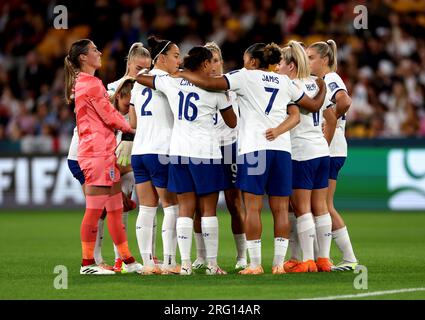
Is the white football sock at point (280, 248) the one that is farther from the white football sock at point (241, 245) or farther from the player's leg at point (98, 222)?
the player's leg at point (98, 222)

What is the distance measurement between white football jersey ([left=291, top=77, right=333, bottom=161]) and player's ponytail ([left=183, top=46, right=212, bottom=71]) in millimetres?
1039

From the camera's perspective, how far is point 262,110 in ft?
33.4

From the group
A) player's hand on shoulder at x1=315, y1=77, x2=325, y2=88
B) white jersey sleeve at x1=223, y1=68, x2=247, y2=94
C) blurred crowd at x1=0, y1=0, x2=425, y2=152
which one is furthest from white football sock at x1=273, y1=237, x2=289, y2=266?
blurred crowd at x1=0, y1=0, x2=425, y2=152

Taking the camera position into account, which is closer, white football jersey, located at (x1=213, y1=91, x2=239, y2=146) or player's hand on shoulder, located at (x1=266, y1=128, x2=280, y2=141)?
player's hand on shoulder, located at (x1=266, y1=128, x2=280, y2=141)

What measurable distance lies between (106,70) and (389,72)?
6348 millimetres

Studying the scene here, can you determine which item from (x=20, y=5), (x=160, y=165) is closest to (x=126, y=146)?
(x=160, y=165)

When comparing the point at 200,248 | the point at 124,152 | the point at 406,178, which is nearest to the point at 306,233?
the point at 200,248

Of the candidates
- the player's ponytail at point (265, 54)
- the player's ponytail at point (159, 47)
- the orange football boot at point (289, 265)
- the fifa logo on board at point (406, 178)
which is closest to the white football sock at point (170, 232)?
the orange football boot at point (289, 265)

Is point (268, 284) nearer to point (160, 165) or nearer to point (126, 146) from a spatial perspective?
point (160, 165)

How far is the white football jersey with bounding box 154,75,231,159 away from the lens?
10180 millimetres

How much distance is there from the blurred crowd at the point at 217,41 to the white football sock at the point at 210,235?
34.3 ft

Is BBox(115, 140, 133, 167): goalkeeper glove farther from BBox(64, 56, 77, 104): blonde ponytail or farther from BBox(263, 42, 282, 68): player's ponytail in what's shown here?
BBox(263, 42, 282, 68): player's ponytail

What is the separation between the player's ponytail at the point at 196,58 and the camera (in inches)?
401

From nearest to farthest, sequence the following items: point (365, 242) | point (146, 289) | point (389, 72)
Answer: point (146, 289)
point (365, 242)
point (389, 72)
